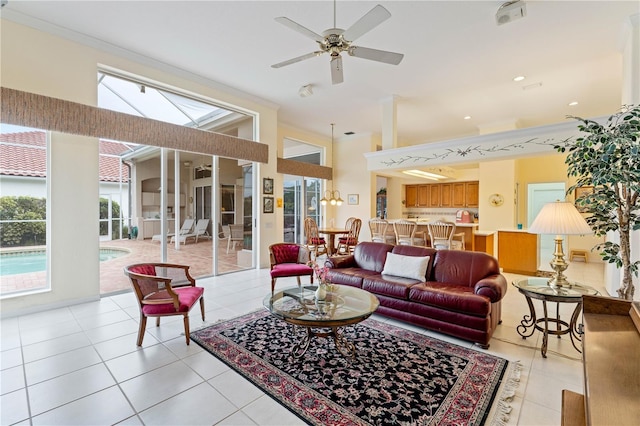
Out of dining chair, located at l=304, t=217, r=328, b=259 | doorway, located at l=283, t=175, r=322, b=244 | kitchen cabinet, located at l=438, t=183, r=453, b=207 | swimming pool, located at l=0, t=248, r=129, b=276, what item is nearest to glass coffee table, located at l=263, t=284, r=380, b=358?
swimming pool, located at l=0, t=248, r=129, b=276

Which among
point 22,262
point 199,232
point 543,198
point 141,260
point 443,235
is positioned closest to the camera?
point 22,262

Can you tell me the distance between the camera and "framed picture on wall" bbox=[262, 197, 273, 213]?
20.4 ft

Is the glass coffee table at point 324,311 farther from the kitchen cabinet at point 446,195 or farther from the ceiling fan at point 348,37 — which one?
the kitchen cabinet at point 446,195

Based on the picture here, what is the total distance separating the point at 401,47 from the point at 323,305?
358 cm

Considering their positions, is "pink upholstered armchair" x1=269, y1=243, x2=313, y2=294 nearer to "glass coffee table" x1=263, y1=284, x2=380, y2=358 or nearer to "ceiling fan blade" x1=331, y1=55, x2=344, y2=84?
"glass coffee table" x1=263, y1=284, x2=380, y2=358

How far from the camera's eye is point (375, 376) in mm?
2270

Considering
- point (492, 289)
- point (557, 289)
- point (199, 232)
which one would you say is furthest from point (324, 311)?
point (199, 232)

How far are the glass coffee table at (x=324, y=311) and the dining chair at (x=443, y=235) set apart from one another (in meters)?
3.04

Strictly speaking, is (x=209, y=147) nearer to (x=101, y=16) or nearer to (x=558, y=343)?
(x=101, y=16)

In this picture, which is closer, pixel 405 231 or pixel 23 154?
pixel 23 154

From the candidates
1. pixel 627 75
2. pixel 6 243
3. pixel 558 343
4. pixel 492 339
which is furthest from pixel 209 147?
pixel 627 75

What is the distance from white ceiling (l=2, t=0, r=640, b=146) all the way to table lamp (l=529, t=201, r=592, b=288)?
7.44 ft

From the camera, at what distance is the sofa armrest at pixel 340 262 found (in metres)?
4.27

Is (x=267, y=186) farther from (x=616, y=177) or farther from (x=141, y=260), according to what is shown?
(x=616, y=177)
